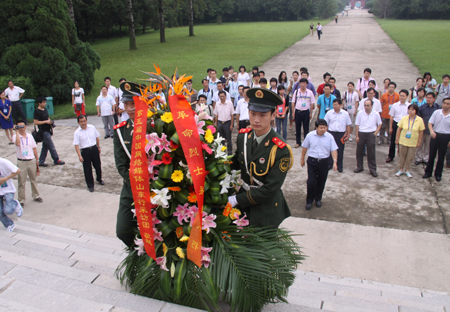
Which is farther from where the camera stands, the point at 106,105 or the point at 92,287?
the point at 106,105

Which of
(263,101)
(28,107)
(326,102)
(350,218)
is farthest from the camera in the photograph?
(28,107)

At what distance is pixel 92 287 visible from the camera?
3076mm

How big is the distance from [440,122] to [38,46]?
14.8m

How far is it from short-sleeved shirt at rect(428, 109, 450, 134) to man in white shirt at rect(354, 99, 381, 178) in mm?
1099

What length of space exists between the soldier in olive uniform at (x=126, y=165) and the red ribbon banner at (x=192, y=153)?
927 mm

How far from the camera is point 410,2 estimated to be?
59.1 meters

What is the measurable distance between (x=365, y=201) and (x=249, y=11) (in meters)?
67.0

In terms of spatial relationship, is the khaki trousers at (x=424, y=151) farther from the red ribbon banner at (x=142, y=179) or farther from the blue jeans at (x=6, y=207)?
the blue jeans at (x=6, y=207)

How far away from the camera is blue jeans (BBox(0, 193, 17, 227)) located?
17.8 ft

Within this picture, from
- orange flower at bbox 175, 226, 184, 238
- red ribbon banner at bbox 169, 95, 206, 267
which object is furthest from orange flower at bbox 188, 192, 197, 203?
orange flower at bbox 175, 226, 184, 238

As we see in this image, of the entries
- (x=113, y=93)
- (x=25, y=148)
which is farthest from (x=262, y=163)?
(x=113, y=93)

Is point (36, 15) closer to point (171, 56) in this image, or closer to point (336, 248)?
point (171, 56)

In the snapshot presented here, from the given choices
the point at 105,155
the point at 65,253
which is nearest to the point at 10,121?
the point at 105,155

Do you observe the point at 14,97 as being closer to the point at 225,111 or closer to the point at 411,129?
the point at 225,111
